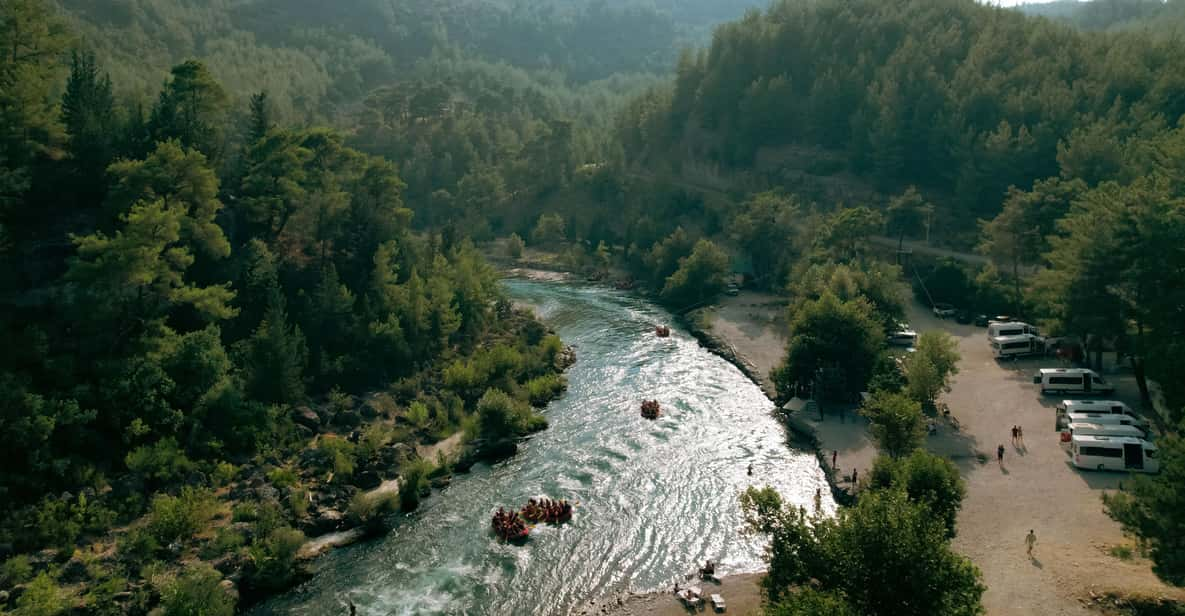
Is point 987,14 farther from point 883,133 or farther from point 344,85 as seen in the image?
point 344,85

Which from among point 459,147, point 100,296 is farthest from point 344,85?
point 100,296

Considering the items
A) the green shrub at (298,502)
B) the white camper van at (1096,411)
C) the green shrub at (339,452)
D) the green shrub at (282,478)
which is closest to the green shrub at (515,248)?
the green shrub at (339,452)

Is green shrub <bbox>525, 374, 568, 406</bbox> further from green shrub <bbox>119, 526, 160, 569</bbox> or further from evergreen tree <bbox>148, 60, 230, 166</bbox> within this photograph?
evergreen tree <bbox>148, 60, 230, 166</bbox>

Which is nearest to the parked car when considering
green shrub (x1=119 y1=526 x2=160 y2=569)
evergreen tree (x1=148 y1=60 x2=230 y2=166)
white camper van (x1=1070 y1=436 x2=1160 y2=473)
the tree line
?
white camper van (x1=1070 y1=436 x2=1160 y2=473)

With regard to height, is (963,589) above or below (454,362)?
above

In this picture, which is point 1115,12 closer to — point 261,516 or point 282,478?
point 282,478

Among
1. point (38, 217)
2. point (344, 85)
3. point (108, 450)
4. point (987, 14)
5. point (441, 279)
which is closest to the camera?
point (108, 450)

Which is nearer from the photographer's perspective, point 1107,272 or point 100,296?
point 100,296
